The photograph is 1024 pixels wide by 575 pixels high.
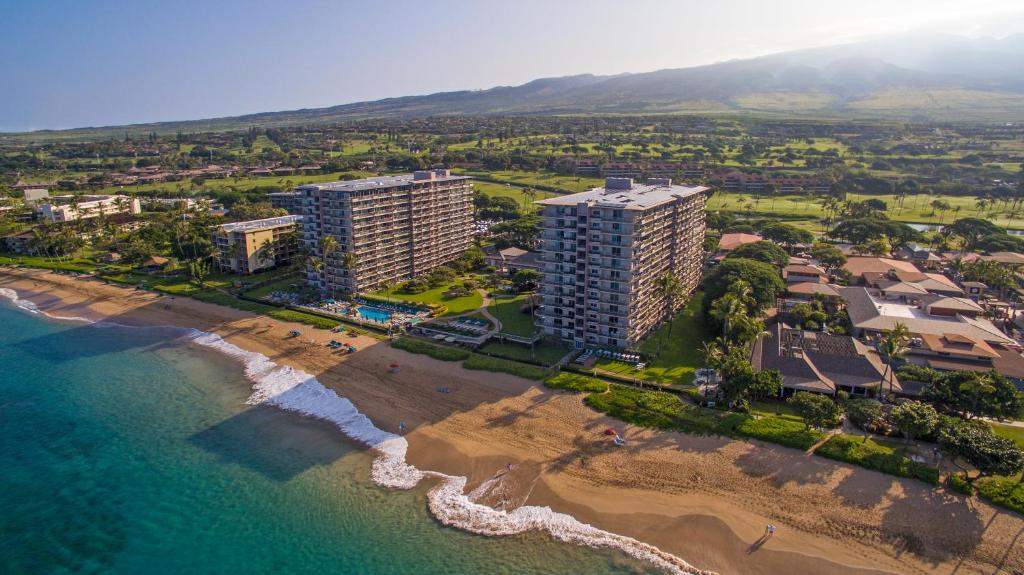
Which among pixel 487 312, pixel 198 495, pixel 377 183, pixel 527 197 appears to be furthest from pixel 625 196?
pixel 527 197

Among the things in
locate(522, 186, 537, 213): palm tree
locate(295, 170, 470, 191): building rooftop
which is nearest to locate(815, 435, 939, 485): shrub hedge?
locate(295, 170, 470, 191): building rooftop

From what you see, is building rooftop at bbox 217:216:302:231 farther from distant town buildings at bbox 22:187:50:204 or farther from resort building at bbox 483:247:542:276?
distant town buildings at bbox 22:187:50:204

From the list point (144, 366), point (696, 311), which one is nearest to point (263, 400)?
point (144, 366)

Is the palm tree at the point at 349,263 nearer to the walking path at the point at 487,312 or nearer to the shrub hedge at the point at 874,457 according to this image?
the walking path at the point at 487,312

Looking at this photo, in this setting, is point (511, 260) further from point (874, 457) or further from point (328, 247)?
point (874, 457)

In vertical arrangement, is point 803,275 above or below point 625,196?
below

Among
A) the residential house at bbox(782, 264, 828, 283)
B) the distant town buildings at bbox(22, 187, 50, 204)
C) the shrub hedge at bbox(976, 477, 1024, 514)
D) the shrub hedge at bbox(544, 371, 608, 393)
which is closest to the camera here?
the shrub hedge at bbox(976, 477, 1024, 514)
